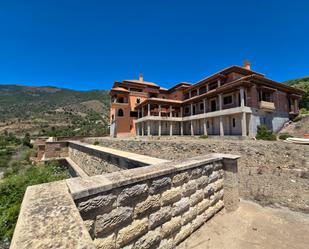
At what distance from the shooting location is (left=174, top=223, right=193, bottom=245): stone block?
2732mm

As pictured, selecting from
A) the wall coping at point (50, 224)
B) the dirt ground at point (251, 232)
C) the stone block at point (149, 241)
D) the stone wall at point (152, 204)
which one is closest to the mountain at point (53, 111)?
the stone wall at point (152, 204)

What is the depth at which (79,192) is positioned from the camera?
1.74 metres

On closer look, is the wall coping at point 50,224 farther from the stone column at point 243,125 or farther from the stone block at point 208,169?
the stone column at point 243,125

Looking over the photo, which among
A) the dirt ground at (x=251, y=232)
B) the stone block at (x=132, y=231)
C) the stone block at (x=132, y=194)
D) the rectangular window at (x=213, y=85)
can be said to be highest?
the rectangular window at (x=213, y=85)

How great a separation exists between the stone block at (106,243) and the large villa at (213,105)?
17747 millimetres

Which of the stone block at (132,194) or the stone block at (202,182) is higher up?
the stone block at (132,194)

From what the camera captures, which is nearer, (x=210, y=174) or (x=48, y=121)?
(x=210, y=174)

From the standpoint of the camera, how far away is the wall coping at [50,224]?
3.56ft

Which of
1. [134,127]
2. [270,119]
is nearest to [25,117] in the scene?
[134,127]

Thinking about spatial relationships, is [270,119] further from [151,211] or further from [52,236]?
[52,236]

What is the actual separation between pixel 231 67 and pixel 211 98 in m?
4.61

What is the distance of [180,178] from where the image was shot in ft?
9.37

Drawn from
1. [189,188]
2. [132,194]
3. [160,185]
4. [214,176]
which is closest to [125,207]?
[132,194]

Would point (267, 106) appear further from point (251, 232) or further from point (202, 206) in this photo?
point (202, 206)
